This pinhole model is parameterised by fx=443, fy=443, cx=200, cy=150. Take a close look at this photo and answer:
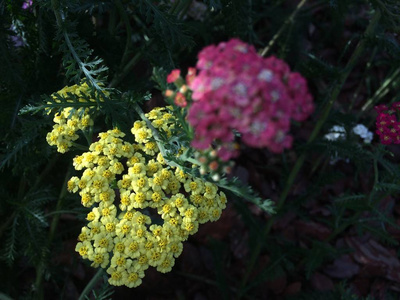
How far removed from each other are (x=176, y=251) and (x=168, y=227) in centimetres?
11

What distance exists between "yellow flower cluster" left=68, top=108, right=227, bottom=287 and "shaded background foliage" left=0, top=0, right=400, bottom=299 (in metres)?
0.16

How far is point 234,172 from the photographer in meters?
3.09

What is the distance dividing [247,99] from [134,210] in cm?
76

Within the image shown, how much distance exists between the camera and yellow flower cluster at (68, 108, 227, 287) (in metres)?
1.51

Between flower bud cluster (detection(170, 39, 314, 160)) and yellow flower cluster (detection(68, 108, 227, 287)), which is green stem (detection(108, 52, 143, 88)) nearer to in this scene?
yellow flower cluster (detection(68, 108, 227, 287))

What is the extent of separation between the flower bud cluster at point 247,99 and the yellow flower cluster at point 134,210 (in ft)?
1.62

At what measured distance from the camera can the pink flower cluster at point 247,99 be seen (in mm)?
963

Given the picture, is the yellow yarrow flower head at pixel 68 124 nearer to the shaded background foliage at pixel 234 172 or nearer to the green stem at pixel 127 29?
the shaded background foliage at pixel 234 172

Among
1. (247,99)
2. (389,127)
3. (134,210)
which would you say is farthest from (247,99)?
(389,127)

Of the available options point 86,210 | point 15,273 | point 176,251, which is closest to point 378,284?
point 176,251

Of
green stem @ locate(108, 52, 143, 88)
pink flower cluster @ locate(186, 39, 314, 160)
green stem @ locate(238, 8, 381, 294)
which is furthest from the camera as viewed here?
green stem @ locate(238, 8, 381, 294)

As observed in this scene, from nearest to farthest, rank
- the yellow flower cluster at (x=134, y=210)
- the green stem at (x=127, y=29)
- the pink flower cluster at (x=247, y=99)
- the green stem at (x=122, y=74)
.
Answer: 1. the pink flower cluster at (x=247, y=99)
2. the yellow flower cluster at (x=134, y=210)
3. the green stem at (x=127, y=29)
4. the green stem at (x=122, y=74)

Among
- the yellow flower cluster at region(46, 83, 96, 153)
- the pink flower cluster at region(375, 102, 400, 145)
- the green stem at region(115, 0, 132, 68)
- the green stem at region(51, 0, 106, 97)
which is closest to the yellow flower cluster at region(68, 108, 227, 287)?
the yellow flower cluster at region(46, 83, 96, 153)

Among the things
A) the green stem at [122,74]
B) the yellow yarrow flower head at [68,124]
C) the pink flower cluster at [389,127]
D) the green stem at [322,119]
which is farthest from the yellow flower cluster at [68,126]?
the pink flower cluster at [389,127]
